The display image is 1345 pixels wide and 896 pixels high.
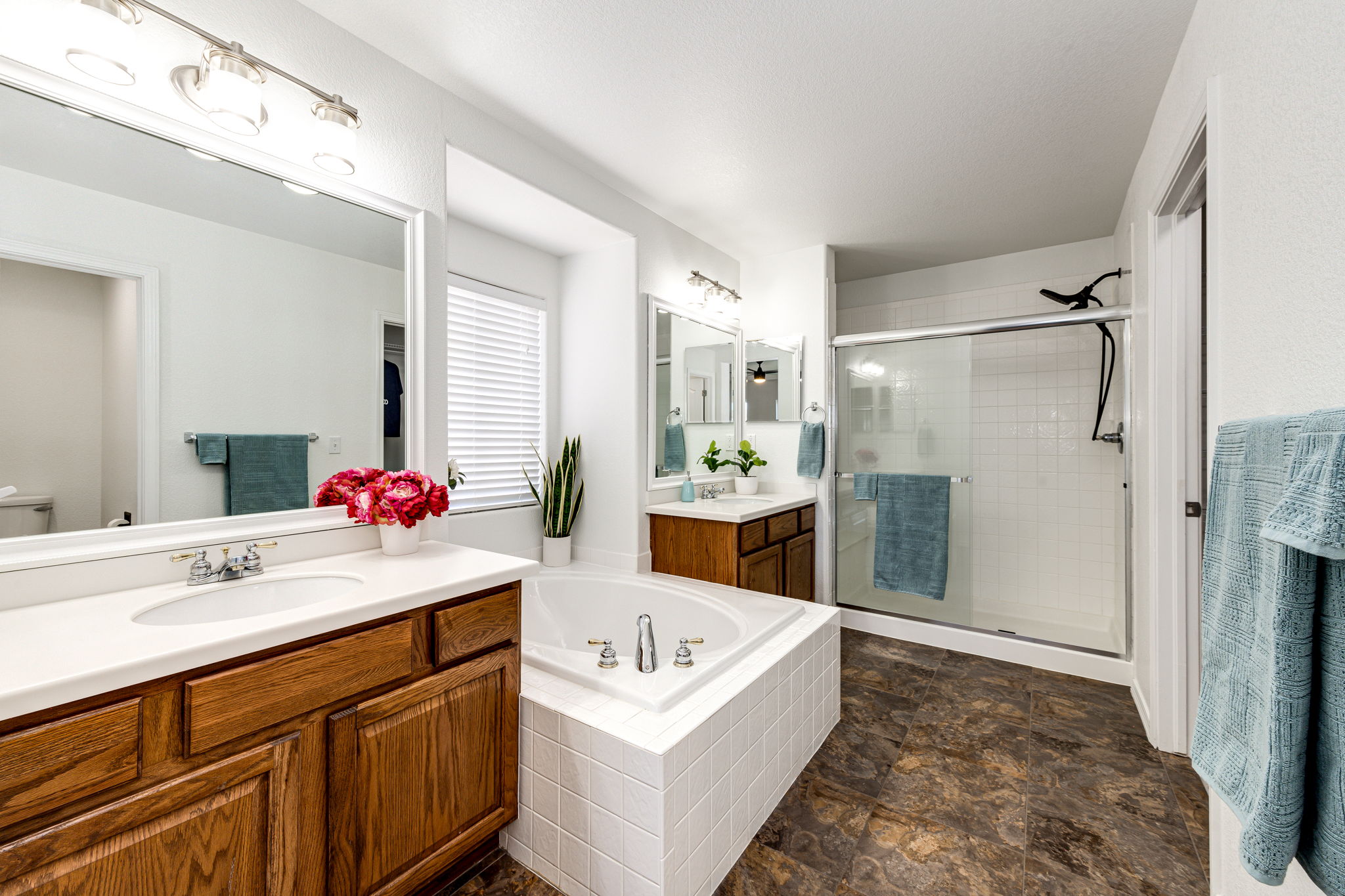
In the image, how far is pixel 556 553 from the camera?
2918mm

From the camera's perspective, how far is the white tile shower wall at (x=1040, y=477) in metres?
3.19

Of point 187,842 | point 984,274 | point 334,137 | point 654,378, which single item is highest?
point 984,274

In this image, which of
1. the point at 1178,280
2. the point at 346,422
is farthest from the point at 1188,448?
the point at 346,422

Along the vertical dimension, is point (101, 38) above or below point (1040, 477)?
above

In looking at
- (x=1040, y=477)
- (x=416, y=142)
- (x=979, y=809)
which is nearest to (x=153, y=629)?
(x=416, y=142)

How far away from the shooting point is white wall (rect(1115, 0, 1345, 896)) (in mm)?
865

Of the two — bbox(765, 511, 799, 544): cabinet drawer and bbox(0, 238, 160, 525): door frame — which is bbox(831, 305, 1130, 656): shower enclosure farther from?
bbox(0, 238, 160, 525): door frame

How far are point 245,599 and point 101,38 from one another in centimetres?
127

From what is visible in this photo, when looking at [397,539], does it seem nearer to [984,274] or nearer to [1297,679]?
[1297,679]

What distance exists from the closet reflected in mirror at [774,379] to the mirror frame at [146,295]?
7.41ft

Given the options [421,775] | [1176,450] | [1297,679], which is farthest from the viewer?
[1176,450]

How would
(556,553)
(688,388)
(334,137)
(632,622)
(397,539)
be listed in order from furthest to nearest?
1. (688,388)
2. (556,553)
3. (632,622)
4. (397,539)
5. (334,137)

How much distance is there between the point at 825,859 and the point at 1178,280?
2.29 meters

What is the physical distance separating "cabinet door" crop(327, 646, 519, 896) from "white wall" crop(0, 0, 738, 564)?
2.36ft
